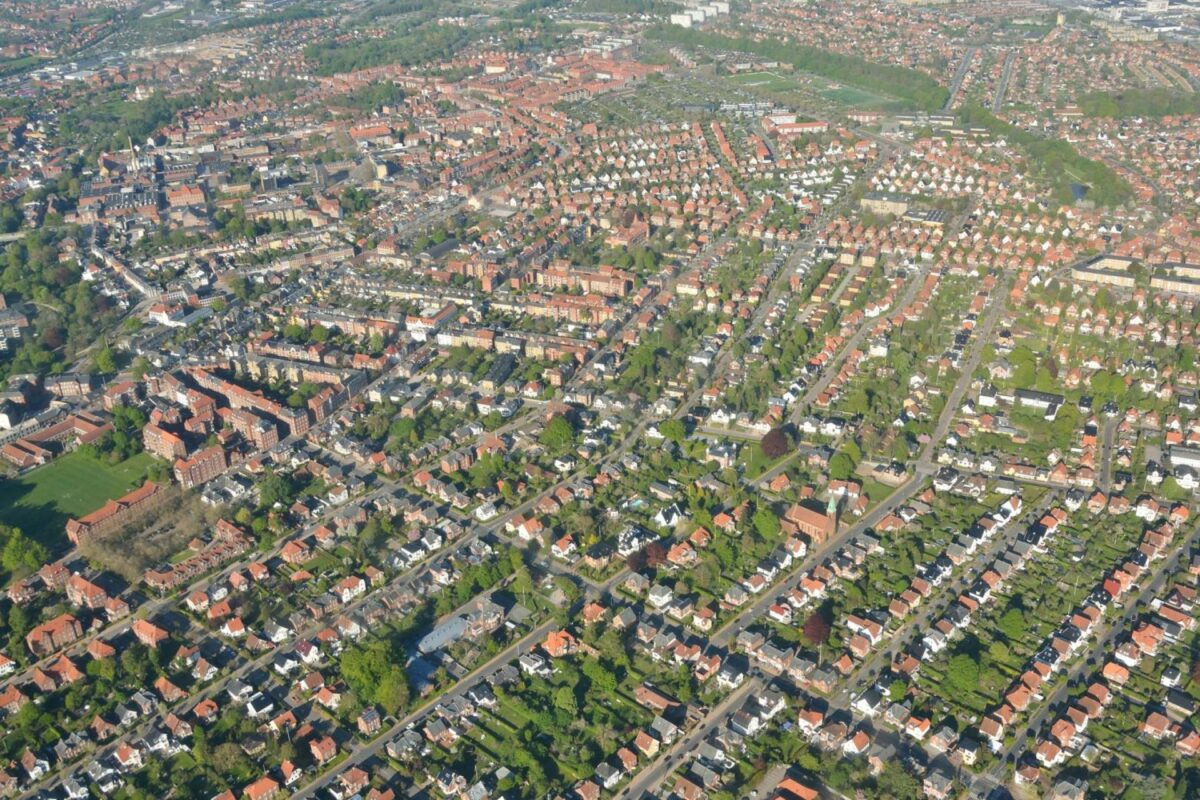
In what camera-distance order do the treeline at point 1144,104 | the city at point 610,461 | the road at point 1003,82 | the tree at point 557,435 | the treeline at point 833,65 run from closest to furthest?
Answer: the city at point 610,461 < the tree at point 557,435 < the treeline at point 1144,104 < the road at point 1003,82 < the treeline at point 833,65

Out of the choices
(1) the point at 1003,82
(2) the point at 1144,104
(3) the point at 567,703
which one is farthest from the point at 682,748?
(1) the point at 1003,82

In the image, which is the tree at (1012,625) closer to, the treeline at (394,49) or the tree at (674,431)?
the tree at (674,431)

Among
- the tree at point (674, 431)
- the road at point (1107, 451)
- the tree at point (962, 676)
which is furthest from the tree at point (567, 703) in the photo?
the road at point (1107, 451)

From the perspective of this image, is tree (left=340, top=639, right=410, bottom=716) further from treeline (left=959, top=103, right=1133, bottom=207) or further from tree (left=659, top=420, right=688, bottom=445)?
treeline (left=959, top=103, right=1133, bottom=207)

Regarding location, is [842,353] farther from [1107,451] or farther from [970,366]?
[1107,451]

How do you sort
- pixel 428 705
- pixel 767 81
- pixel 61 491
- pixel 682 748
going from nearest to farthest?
pixel 682 748
pixel 428 705
pixel 61 491
pixel 767 81

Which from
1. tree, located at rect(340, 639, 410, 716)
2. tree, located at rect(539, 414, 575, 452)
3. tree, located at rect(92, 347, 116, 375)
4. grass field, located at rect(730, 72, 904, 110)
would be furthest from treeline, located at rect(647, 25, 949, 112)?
tree, located at rect(340, 639, 410, 716)
